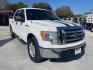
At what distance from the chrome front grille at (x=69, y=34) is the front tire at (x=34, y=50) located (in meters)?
0.81

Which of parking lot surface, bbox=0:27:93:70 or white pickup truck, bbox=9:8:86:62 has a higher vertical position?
white pickup truck, bbox=9:8:86:62

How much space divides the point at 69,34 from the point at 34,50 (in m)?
1.28

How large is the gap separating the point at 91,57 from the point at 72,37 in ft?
5.14

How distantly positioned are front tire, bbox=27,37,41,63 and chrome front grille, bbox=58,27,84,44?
2.66 ft

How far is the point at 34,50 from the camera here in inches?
227

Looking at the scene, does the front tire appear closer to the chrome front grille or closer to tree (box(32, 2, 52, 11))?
the chrome front grille

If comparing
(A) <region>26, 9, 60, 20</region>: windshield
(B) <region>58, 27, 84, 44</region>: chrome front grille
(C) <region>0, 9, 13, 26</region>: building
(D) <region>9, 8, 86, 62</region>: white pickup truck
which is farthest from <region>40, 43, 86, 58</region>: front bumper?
(C) <region>0, 9, 13, 26</region>: building

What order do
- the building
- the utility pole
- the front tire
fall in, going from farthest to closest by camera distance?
the utility pole → the building → the front tire

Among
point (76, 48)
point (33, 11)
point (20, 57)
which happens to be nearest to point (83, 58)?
point (76, 48)

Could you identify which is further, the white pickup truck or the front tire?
the front tire

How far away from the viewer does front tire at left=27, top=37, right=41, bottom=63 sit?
18.0 ft

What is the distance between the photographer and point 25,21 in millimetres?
6602

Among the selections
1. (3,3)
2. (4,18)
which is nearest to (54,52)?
(4,18)

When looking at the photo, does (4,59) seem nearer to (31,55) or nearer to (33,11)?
(31,55)
